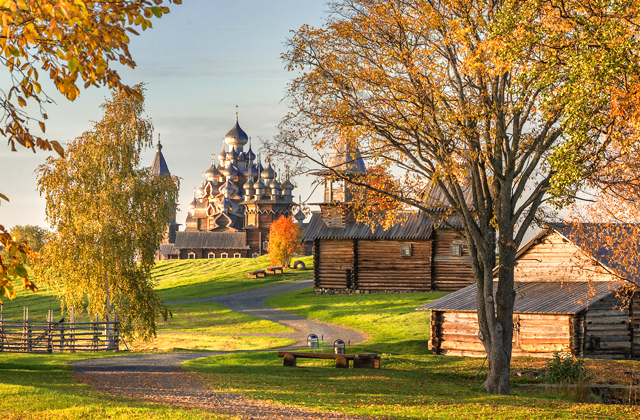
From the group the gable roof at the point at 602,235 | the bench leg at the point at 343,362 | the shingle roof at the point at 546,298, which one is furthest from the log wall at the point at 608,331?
the bench leg at the point at 343,362

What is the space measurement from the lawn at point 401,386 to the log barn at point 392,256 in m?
14.4

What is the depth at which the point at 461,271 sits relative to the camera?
150ft

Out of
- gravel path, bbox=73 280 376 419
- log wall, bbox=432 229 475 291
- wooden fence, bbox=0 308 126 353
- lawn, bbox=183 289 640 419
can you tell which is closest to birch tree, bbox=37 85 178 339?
wooden fence, bbox=0 308 126 353

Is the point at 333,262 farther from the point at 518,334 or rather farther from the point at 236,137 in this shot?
the point at 236,137

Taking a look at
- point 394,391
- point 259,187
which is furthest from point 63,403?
point 259,187

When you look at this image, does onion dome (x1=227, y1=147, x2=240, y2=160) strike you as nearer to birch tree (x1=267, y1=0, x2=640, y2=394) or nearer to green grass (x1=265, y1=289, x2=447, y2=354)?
green grass (x1=265, y1=289, x2=447, y2=354)

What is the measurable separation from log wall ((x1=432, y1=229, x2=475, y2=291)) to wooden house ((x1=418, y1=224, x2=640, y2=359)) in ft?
58.1

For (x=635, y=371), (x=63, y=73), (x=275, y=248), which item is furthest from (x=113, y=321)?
(x=275, y=248)

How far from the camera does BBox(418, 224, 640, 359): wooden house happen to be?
79.5ft

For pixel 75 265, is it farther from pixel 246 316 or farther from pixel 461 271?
pixel 461 271

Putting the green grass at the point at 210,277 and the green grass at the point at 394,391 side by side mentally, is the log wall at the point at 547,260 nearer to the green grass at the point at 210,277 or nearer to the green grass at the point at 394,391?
the green grass at the point at 394,391

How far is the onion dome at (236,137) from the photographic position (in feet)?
394

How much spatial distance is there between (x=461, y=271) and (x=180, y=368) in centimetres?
2894

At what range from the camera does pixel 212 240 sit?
102 m
